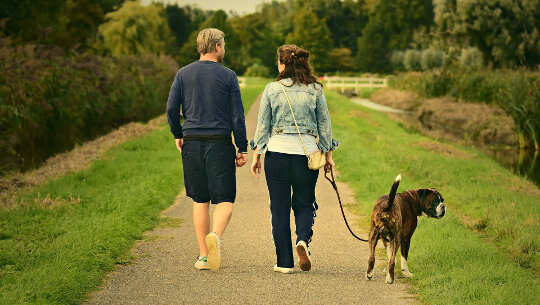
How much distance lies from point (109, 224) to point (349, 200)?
3.84 m

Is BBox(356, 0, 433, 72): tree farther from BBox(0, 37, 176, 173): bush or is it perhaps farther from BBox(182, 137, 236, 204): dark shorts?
BBox(182, 137, 236, 204): dark shorts

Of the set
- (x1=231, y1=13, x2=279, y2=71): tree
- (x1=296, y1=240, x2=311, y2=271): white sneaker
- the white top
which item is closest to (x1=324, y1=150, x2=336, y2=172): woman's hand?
the white top

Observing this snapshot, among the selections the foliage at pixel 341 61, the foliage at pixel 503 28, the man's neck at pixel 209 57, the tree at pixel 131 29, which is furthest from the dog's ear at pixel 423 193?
the foliage at pixel 341 61

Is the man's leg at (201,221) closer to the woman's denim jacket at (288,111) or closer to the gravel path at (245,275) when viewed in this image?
the gravel path at (245,275)

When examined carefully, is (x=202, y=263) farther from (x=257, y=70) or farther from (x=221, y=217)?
(x=257, y=70)

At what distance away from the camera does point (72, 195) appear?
400 inches

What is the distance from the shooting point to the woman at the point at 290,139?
571 centimetres

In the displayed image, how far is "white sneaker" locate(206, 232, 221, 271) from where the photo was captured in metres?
5.71

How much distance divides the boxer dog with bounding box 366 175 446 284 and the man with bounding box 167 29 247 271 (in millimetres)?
1321

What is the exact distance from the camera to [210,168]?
587 centimetres

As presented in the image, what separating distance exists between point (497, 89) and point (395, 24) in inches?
2799

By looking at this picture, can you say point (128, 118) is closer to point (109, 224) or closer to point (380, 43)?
point (109, 224)

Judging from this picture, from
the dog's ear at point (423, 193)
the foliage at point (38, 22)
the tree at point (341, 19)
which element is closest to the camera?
the dog's ear at point (423, 193)

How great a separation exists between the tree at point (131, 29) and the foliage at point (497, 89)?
22.9 m
